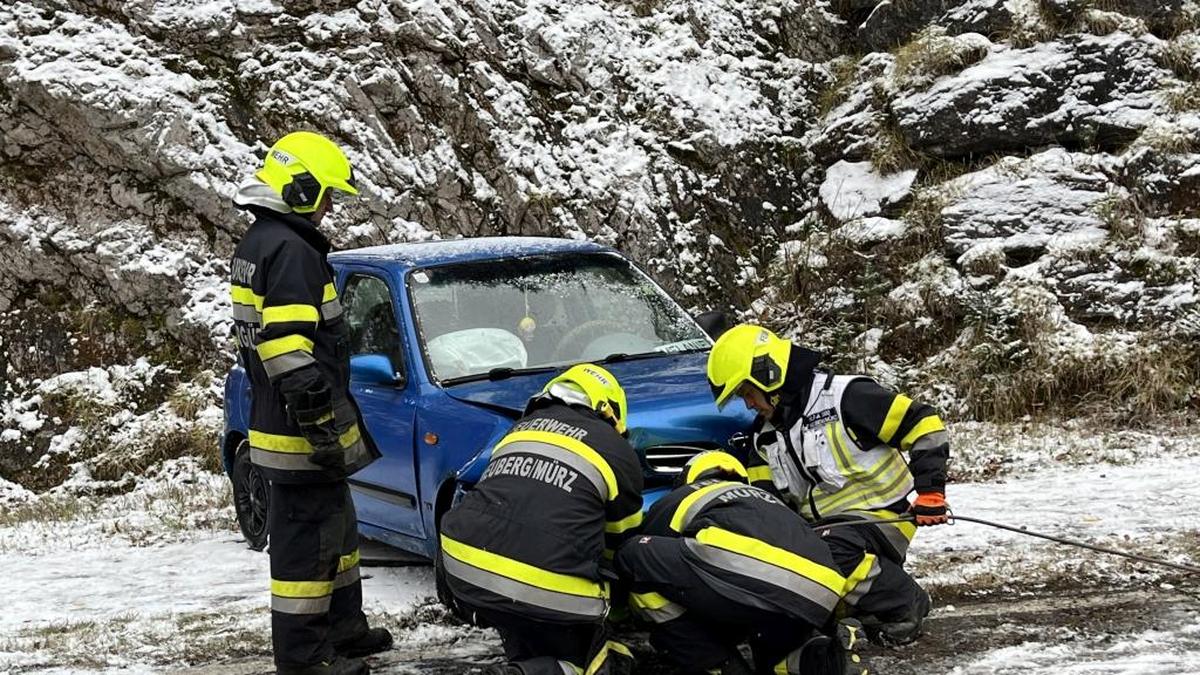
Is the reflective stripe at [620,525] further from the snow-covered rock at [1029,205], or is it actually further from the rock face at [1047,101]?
the rock face at [1047,101]

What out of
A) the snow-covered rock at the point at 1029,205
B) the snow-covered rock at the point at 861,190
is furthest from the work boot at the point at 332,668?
the snow-covered rock at the point at 861,190

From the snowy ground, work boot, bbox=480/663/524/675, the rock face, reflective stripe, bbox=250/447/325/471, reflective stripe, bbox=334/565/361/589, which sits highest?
the rock face

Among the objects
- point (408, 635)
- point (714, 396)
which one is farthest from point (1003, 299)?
point (408, 635)

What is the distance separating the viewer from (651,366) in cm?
544

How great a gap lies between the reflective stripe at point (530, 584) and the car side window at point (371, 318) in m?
1.85

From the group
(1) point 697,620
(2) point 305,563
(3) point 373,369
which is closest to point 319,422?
(2) point 305,563

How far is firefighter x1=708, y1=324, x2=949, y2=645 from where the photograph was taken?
14.4 ft

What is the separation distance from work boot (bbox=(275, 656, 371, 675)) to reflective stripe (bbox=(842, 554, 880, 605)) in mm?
1776

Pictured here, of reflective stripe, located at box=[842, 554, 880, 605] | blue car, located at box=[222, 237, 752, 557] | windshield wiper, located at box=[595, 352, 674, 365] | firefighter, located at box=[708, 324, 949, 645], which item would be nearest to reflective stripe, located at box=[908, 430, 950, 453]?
firefighter, located at box=[708, 324, 949, 645]

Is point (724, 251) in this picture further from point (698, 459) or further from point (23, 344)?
point (698, 459)

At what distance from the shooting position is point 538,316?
19.2 ft

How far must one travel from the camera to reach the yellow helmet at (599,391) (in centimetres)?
415

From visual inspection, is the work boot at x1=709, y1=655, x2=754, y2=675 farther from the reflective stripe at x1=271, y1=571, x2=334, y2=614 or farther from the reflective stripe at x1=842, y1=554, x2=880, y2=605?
the reflective stripe at x1=271, y1=571, x2=334, y2=614

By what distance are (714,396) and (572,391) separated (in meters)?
0.86
